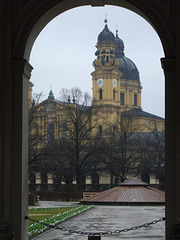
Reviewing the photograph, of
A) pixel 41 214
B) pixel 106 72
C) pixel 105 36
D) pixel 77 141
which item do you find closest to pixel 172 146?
pixel 41 214

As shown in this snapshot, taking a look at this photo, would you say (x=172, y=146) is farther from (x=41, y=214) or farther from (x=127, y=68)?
(x=127, y=68)

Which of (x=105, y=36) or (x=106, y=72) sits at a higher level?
(x=105, y=36)

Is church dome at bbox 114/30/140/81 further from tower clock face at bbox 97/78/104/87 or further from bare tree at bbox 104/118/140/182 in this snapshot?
bare tree at bbox 104/118/140/182

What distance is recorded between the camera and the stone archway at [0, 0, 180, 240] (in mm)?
10773

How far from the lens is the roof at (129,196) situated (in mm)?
15141

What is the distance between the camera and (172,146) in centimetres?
1081

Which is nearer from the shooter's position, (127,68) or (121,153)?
(121,153)

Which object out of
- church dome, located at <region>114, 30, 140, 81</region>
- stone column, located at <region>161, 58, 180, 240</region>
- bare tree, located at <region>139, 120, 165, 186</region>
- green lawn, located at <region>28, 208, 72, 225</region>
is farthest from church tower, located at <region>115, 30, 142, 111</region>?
stone column, located at <region>161, 58, 180, 240</region>

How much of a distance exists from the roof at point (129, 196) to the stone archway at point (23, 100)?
4.14 metres

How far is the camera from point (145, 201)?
1584 centimetres

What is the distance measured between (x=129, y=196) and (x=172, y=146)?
5.10 m
